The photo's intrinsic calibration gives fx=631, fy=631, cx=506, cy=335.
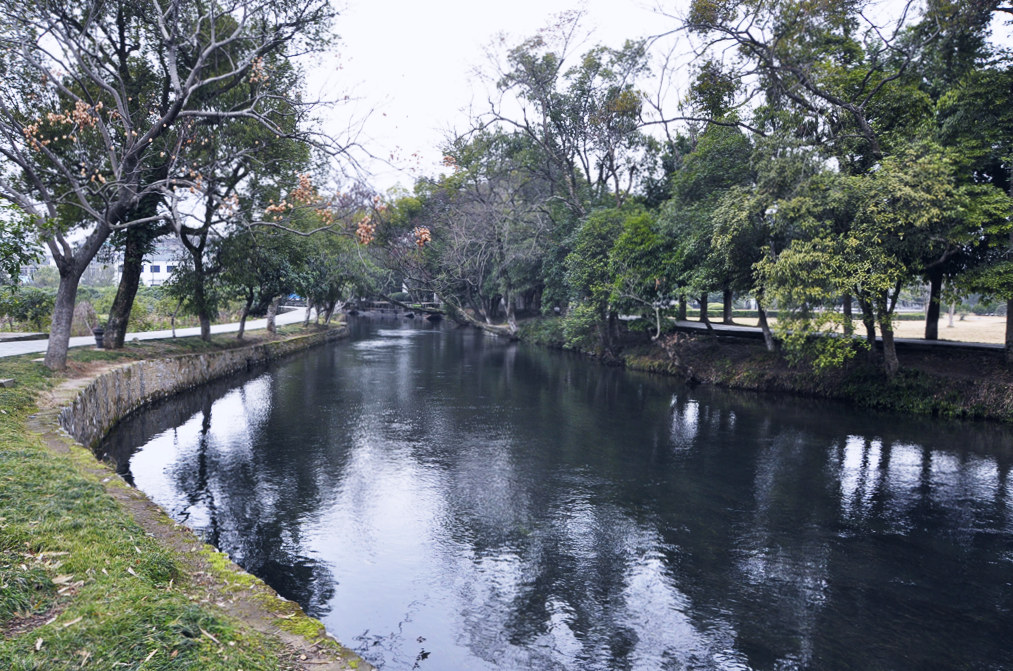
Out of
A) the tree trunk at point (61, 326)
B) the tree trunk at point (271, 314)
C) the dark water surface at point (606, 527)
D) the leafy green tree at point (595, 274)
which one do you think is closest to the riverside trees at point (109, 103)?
the tree trunk at point (61, 326)

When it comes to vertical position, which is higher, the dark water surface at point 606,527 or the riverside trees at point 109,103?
the riverside trees at point 109,103

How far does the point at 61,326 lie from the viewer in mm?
16969

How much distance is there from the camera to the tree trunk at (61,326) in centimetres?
1683

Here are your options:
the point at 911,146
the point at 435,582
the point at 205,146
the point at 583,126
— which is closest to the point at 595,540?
Result: the point at 435,582

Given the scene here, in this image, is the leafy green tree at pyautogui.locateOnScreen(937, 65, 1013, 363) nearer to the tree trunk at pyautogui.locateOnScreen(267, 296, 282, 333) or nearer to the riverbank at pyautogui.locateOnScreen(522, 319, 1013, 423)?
the riverbank at pyautogui.locateOnScreen(522, 319, 1013, 423)

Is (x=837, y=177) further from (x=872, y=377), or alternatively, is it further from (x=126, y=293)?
(x=126, y=293)

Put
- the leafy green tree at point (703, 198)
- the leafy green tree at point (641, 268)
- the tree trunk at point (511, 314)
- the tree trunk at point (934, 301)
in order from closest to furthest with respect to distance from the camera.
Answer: the tree trunk at point (934, 301) → the leafy green tree at point (703, 198) → the leafy green tree at point (641, 268) → the tree trunk at point (511, 314)

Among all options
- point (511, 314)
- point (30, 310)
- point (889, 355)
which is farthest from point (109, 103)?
point (511, 314)

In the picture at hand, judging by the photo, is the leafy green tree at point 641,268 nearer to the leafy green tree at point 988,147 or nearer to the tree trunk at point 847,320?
the tree trunk at point 847,320

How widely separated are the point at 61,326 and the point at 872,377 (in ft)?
90.7

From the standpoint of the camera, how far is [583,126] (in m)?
41.0

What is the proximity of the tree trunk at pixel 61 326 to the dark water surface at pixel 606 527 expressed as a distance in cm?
255

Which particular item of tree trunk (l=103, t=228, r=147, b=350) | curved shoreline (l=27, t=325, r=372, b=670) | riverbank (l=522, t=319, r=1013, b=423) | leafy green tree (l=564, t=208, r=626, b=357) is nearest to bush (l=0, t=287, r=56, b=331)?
tree trunk (l=103, t=228, r=147, b=350)

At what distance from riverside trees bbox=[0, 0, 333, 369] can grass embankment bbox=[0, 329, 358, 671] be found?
7.34m
